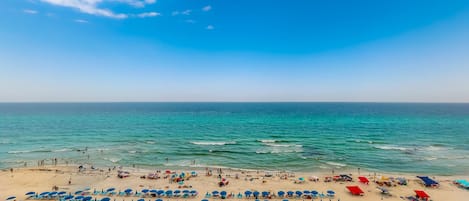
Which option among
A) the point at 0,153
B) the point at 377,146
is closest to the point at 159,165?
the point at 0,153

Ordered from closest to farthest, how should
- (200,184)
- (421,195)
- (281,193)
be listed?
(421,195) → (281,193) → (200,184)

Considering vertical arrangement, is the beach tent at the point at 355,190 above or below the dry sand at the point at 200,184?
above

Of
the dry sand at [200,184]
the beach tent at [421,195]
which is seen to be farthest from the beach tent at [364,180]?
the beach tent at [421,195]

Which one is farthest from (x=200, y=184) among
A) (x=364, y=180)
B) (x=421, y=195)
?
(x=421, y=195)

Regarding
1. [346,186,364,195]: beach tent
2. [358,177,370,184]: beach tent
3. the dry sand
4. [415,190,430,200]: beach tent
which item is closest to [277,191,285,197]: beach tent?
the dry sand

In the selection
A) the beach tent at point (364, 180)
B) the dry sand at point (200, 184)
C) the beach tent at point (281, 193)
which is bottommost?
the dry sand at point (200, 184)

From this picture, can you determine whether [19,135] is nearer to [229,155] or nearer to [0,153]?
[0,153]

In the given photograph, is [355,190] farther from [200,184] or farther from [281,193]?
[200,184]

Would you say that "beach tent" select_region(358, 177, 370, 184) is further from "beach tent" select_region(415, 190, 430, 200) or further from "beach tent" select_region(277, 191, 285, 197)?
"beach tent" select_region(277, 191, 285, 197)

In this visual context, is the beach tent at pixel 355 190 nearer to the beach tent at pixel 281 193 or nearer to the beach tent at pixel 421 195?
the beach tent at pixel 421 195

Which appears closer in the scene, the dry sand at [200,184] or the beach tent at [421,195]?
the beach tent at [421,195]
